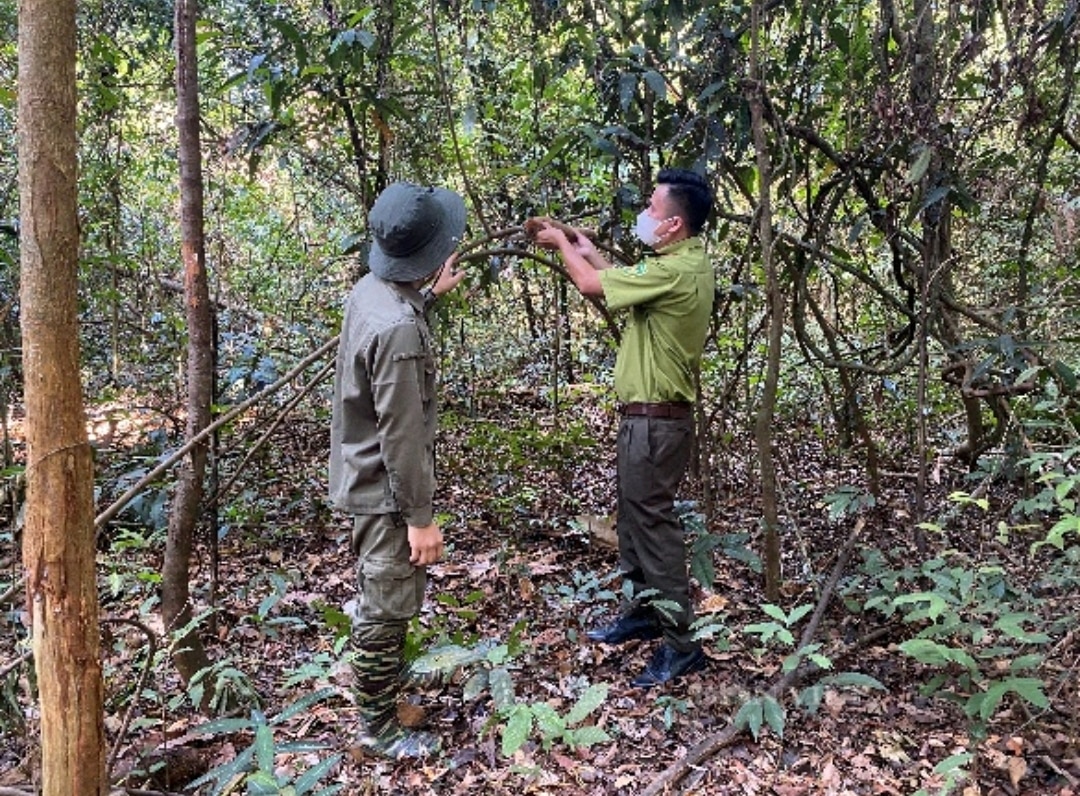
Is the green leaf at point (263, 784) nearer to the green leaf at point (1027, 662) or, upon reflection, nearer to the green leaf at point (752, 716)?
the green leaf at point (752, 716)

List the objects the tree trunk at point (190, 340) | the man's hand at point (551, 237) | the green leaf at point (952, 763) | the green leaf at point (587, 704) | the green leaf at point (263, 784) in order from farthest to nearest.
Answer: the man's hand at point (551, 237) < the tree trunk at point (190, 340) < the green leaf at point (952, 763) < the green leaf at point (587, 704) < the green leaf at point (263, 784)

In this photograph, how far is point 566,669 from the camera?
11.3 feet

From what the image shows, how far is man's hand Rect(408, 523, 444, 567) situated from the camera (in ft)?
9.11

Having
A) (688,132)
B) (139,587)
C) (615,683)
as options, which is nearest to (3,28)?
(139,587)

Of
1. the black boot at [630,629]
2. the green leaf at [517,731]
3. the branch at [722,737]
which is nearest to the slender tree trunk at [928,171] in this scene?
the branch at [722,737]

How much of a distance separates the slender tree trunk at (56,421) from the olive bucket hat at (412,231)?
1224mm

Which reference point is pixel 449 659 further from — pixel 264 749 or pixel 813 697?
pixel 813 697

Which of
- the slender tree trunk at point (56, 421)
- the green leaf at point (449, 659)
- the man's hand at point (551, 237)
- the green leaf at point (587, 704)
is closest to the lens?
the slender tree trunk at point (56, 421)

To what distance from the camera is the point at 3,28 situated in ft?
17.5

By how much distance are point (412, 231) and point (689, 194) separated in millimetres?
1252

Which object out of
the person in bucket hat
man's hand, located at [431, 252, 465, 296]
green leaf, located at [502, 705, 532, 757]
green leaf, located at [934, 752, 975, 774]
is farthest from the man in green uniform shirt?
green leaf, located at [502, 705, 532, 757]

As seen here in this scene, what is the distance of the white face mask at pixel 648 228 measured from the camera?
348 cm

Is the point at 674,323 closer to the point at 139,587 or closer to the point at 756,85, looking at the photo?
the point at 756,85

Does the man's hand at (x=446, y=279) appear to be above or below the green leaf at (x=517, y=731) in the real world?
above
